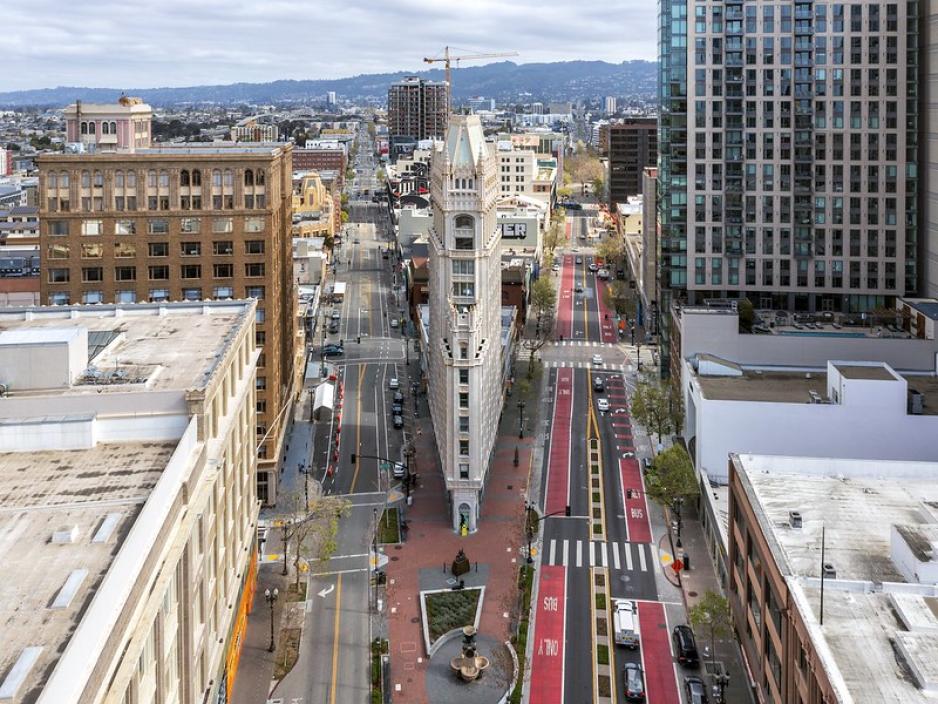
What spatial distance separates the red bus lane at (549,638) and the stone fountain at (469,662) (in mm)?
3374

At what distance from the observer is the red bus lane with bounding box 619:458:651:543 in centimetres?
7913

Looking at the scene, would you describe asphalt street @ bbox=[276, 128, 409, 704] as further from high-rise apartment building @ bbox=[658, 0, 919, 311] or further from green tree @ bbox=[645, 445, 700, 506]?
high-rise apartment building @ bbox=[658, 0, 919, 311]

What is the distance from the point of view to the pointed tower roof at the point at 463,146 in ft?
269

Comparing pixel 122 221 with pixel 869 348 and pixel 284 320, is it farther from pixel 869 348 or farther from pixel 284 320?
pixel 869 348

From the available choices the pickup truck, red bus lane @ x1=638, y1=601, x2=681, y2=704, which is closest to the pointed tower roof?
the pickup truck

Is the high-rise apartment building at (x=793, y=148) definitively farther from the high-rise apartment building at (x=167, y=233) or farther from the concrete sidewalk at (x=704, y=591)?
the high-rise apartment building at (x=167, y=233)

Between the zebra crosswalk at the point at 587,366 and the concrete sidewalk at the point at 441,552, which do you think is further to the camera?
the zebra crosswalk at the point at 587,366

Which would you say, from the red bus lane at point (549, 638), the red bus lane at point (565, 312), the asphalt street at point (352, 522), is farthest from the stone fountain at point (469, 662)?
the red bus lane at point (565, 312)

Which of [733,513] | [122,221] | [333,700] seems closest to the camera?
[333,700]

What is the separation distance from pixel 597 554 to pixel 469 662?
64.7 feet

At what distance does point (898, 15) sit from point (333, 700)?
342 ft

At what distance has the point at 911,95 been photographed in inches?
4449

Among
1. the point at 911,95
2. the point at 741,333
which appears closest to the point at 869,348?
the point at 741,333

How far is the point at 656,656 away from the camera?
198ft
